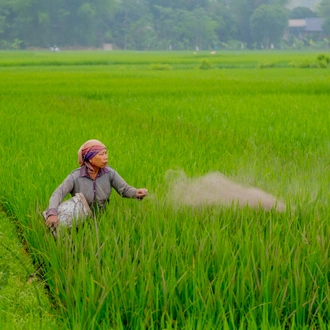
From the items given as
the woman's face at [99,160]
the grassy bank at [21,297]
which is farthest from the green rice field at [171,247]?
the woman's face at [99,160]

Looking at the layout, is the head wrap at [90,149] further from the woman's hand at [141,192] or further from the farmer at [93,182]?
the woman's hand at [141,192]

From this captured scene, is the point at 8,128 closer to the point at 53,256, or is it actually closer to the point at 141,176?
the point at 141,176

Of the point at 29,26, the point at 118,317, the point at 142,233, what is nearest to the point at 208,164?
the point at 142,233

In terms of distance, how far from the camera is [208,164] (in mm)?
4273

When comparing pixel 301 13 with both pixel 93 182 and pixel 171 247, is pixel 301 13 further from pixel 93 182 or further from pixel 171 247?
pixel 171 247

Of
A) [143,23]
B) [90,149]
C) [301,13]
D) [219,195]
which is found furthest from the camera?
[301,13]

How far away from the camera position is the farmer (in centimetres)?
278

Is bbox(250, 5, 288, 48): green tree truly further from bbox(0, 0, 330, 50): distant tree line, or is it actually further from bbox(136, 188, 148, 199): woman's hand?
bbox(136, 188, 148, 199): woman's hand

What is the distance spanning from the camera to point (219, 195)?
10.0 ft

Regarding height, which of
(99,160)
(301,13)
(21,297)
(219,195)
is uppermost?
(301,13)

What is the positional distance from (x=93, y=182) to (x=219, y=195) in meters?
0.58

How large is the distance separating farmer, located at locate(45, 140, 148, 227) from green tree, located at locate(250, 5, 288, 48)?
7852 centimetres

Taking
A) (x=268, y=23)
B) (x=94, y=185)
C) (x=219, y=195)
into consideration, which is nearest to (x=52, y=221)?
(x=94, y=185)

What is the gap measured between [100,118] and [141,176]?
3.88 m
